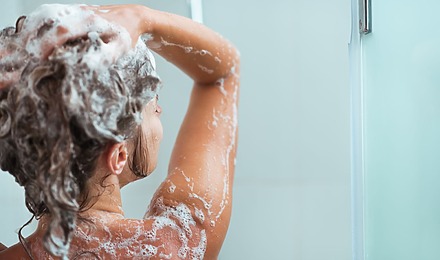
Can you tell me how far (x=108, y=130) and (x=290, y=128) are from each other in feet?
Result: 3.04

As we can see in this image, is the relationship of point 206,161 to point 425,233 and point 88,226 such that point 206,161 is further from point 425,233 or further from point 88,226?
point 425,233

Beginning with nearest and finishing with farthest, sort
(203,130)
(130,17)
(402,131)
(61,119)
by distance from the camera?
(61,119) < (130,17) < (203,130) < (402,131)

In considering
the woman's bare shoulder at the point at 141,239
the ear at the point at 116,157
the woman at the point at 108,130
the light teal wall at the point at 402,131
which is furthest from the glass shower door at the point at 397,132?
the ear at the point at 116,157

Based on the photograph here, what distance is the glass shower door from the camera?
1470mm

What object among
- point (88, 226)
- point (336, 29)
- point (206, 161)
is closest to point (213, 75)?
point (206, 161)

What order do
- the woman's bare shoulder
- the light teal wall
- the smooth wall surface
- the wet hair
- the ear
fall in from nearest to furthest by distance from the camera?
the wet hair, the ear, the woman's bare shoulder, the light teal wall, the smooth wall surface

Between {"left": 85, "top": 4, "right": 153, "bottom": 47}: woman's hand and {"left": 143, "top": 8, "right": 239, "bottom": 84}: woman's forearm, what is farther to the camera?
{"left": 143, "top": 8, "right": 239, "bottom": 84}: woman's forearm

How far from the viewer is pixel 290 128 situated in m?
1.72

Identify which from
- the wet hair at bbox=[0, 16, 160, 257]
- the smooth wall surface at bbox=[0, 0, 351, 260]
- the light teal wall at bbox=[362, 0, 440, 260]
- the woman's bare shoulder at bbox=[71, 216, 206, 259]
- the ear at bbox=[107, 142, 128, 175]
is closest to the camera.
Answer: the wet hair at bbox=[0, 16, 160, 257]

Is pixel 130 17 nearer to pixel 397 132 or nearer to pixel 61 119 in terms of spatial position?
pixel 61 119

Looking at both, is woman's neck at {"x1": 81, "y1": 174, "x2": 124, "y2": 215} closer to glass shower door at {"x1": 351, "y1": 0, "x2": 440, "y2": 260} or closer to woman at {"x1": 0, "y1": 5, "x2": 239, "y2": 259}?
woman at {"x1": 0, "y1": 5, "x2": 239, "y2": 259}

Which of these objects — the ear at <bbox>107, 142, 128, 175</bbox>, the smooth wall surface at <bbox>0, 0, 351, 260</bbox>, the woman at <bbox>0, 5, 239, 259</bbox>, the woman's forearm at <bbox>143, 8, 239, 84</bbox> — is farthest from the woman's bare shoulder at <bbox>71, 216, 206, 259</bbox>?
the smooth wall surface at <bbox>0, 0, 351, 260</bbox>

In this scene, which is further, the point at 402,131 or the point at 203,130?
the point at 402,131

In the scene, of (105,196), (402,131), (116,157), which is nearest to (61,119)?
(116,157)
